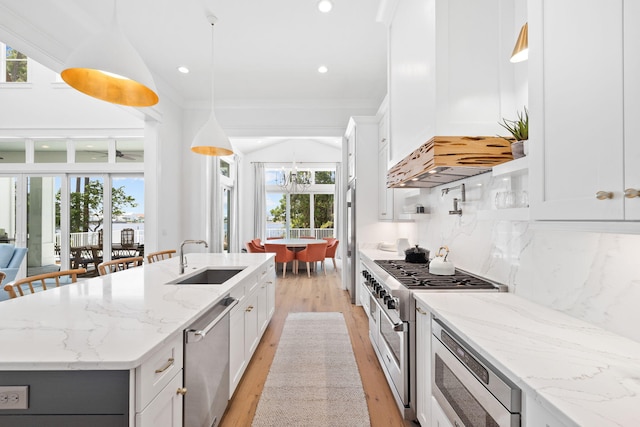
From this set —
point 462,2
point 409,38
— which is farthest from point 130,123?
point 462,2

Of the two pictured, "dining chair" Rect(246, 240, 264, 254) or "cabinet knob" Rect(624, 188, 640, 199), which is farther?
"dining chair" Rect(246, 240, 264, 254)

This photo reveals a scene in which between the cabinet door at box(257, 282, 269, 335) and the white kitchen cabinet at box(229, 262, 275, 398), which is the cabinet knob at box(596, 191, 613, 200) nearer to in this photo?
the white kitchen cabinet at box(229, 262, 275, 398)

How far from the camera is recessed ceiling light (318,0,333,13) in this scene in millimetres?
2732

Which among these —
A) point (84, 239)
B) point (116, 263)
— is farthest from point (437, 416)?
point (84, 239)

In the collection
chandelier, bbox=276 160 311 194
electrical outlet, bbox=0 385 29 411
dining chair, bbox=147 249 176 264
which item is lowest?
electrical outlet, bbox=0 385 29 411

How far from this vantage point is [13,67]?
5.19 metres

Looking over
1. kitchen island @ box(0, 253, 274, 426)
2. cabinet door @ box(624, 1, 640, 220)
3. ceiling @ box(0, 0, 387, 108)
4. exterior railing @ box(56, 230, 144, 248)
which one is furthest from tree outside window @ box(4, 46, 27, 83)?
cabinet door @ box(624, 1, 640, 220)

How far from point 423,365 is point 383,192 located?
2769 mm

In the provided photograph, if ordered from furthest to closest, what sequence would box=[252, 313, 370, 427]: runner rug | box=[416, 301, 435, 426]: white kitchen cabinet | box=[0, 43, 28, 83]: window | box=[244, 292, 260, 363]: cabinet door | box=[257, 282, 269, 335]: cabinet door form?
box=[0, 43, 28, 83]: window, box=[257, 282, 269, 335]: cabinet door, box=[244, 292, 260, 363]: cabinet door, box=[252, 313, 370, 427]: runner rug, box=[416, 301, 435, 426]: white kitchen cabinet

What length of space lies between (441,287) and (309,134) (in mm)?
3920

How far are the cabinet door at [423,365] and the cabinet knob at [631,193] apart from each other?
105cm

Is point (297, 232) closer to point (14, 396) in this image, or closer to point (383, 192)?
point (383, 192)

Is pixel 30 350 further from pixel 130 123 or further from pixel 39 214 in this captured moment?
pixel 39 214

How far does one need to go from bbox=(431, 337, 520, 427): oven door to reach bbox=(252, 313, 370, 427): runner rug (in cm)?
78
